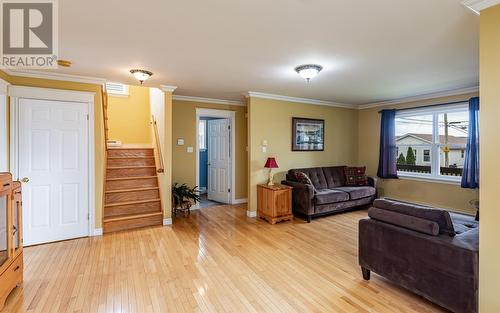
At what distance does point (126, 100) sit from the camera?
6.26m

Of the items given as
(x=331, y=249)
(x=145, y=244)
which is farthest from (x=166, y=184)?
(x=331, y=249)

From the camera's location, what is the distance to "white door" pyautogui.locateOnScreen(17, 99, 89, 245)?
11.0 feet

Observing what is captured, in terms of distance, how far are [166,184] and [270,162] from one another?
191cm

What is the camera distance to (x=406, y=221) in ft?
7.27

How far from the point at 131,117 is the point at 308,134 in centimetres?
436

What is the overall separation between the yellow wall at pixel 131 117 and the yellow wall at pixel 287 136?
3.08m

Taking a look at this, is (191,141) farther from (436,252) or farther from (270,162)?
(436,252)

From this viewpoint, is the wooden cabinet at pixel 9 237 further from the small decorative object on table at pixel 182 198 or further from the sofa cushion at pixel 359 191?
the sofa cushion at pixel 359 191

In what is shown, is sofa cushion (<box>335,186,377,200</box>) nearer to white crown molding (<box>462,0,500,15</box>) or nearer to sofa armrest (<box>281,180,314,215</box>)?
sofa armrest (<box>281,180,314,215</box>)

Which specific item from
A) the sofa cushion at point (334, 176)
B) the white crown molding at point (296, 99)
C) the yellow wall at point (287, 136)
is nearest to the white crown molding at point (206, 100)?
the white crown molding at point (296, 99)

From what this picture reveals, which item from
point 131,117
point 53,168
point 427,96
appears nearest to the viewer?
point 53,168

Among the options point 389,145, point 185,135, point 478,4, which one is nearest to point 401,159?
point 389,145

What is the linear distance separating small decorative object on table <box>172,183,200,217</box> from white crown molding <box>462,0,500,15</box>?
4.56m

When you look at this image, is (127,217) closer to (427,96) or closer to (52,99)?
(52,99)
